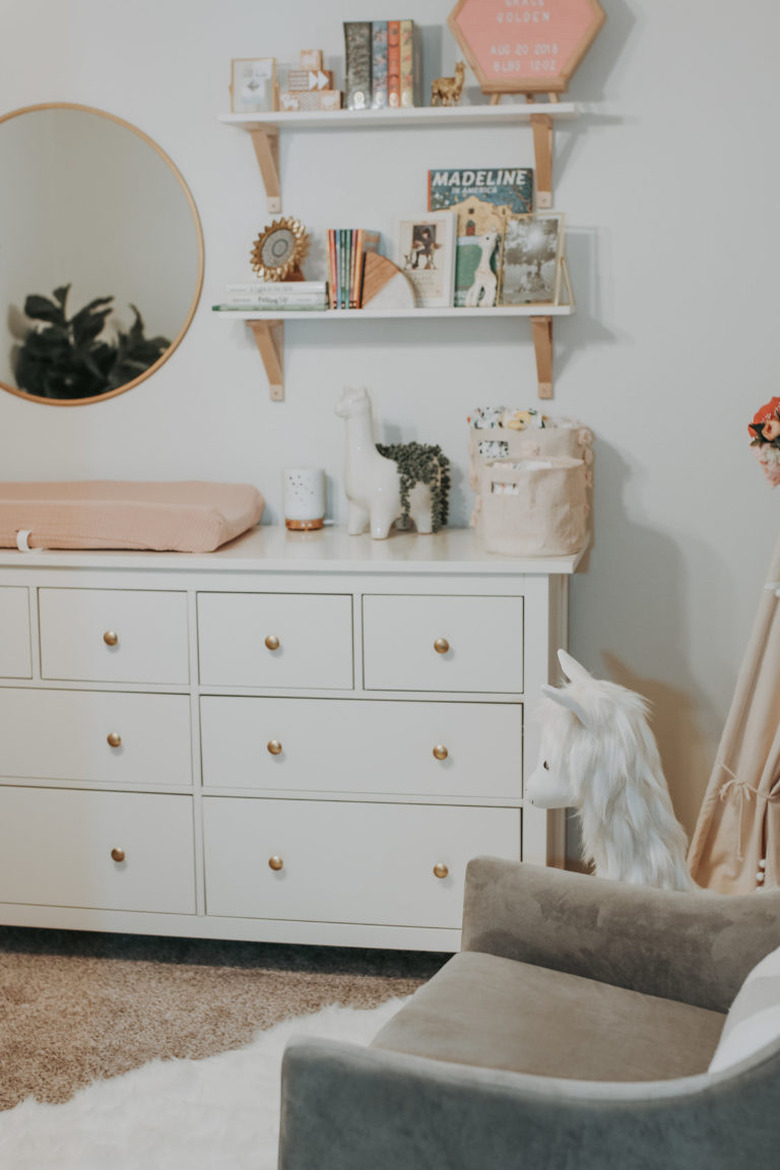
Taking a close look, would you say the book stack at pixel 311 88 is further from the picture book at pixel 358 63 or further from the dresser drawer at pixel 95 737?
the dresser drawer at pixel 95 737

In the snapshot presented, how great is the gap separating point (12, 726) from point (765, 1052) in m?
1.84

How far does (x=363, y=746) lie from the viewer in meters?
2.32

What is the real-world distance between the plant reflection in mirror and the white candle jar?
1.50ft

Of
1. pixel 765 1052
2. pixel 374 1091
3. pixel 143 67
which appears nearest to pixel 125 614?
pixel 143 67

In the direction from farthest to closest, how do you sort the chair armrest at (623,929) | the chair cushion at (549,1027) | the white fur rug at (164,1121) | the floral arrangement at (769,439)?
the floral arrangement at (769,439), the white fur rug at (164,1121), the chair armrest at (623,929), the chair cushion at (549,1027)

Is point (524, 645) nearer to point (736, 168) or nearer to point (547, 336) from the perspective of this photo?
point (547, 336)

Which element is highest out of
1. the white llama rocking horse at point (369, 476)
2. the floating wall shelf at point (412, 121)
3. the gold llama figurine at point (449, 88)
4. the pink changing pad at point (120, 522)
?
the gold llama figurine at point (449, 88)

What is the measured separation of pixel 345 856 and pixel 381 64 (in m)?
1.62

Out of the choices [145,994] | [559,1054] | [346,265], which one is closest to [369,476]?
[346,265]

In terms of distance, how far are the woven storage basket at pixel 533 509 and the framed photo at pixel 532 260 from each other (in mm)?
418

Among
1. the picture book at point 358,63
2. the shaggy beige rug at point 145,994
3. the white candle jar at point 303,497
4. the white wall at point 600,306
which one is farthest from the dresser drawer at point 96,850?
the picture book at point 358,63

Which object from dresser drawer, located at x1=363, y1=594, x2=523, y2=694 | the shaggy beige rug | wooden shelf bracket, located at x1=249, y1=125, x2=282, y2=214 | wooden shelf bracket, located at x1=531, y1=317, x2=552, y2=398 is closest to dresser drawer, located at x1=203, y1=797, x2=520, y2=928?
the shaggy beige rug

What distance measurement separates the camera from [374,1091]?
3.60 ft

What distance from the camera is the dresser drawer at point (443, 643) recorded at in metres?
2.24
